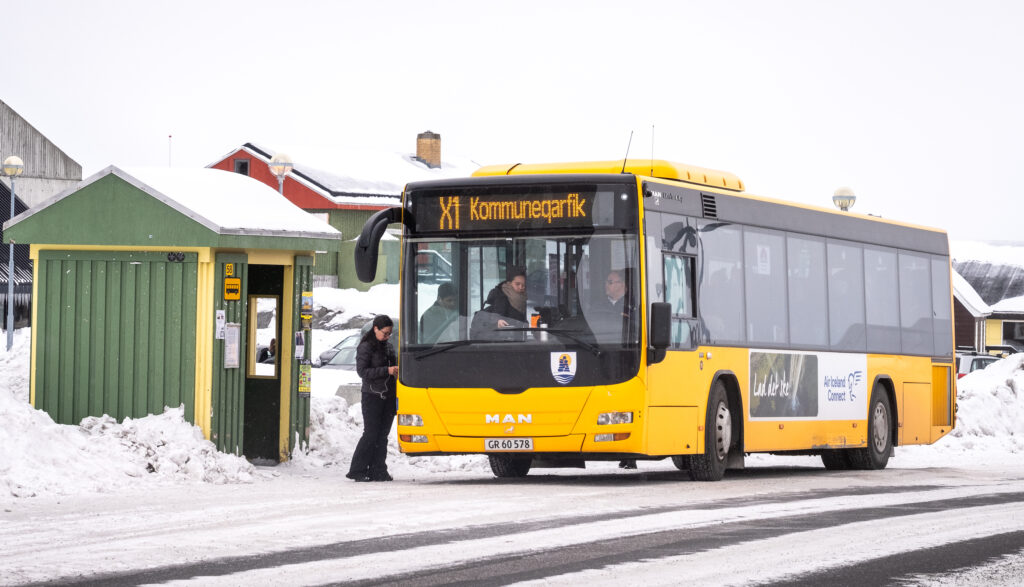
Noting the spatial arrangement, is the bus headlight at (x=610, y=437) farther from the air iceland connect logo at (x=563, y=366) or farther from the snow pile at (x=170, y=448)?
the snow pile at (x=170, y=448)

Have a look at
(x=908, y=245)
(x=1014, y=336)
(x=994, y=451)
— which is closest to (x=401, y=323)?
(x=908, y=245)

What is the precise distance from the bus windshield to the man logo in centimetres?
34

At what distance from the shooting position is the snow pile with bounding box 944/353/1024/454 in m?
28.3

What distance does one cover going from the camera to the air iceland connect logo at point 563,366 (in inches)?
628

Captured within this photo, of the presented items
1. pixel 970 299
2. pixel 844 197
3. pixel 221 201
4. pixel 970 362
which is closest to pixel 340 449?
pixel 221 201

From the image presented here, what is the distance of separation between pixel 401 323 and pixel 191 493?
108 inches

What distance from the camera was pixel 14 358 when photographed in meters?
25.6

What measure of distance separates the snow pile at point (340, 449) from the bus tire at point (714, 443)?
3856mm

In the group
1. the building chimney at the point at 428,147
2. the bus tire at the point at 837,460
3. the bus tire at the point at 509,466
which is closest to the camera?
the bus tire at the point at 509,466

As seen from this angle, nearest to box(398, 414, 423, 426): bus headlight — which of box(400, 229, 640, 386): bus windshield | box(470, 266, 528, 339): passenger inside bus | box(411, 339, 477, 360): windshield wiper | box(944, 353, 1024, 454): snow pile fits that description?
box(400, 229, 640, 386): bus windshield

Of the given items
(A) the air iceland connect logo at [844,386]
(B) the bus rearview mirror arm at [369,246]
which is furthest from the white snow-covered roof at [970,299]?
(B) the bus rearview mirror arm at [369,246]

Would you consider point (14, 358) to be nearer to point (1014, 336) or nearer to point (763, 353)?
point (763, 353)

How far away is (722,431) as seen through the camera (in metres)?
17.5

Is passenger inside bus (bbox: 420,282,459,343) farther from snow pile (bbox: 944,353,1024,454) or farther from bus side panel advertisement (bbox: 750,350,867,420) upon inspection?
snow pile (bbox: 944,353,1024,454)
